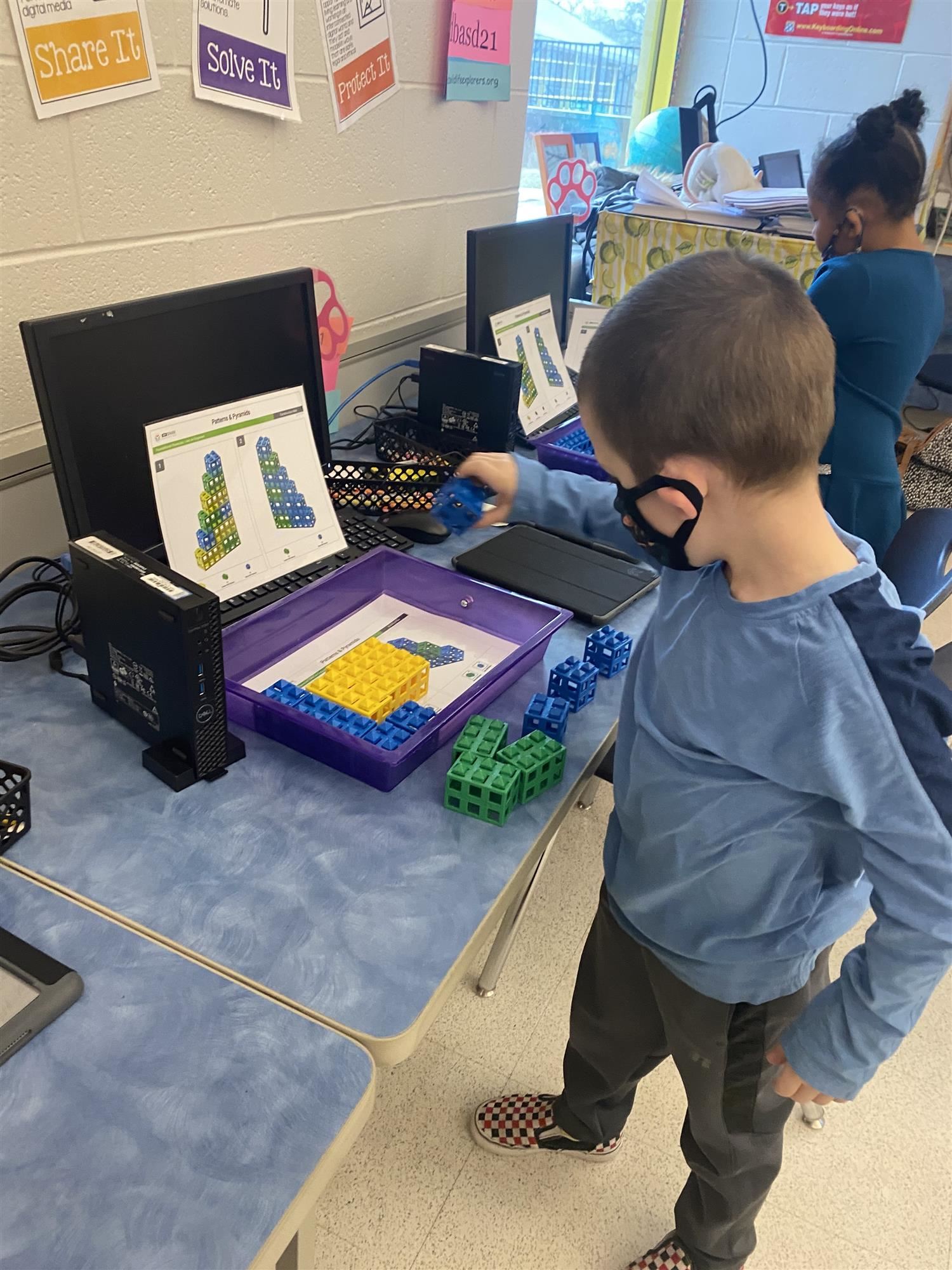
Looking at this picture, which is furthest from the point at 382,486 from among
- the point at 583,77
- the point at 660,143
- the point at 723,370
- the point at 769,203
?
the point at 583,77

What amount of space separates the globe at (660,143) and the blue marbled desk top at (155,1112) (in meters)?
2.92

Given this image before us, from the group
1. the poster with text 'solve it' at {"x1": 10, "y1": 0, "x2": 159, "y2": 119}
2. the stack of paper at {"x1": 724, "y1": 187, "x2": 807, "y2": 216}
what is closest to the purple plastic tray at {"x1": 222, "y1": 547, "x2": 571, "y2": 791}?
the poster with text 'solve it' at {"x1": 10, "y1": 0, "x2": 159, "y2": 119}

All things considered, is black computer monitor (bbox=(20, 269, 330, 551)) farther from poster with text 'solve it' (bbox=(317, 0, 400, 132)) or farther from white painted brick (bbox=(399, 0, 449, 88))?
white painted brick (bbox=(399, 0, 449, 88))

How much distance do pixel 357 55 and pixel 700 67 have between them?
2272mm

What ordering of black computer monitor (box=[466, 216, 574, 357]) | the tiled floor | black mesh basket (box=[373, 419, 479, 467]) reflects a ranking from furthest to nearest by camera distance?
black computer monitor (box=[466, 216, 574, 357]) → black mesh basket (box=[373, 419, 479, 467]) → the tiled floor

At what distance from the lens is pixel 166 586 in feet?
2.66

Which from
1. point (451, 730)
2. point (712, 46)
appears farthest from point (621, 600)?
point (712, 46)

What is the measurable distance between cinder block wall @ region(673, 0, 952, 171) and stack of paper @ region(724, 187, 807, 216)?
0.97 metres

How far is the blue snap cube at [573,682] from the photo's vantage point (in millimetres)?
996

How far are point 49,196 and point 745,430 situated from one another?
2.99 feet

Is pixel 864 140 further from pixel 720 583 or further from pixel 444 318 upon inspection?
pixel 720 583

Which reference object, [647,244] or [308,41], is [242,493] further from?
[647,244]

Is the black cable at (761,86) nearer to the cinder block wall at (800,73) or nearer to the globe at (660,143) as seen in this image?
the cinder block wall at (800,73)

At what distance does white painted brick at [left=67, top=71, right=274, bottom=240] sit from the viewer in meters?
1.10
